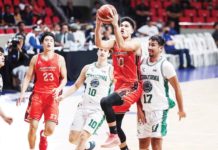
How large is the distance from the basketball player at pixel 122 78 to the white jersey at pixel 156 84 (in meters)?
0.16

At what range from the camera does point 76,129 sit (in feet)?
29.8

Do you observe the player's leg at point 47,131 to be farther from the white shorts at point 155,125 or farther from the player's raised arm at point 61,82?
the white shorts at point 155,125

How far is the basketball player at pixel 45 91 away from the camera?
925cm

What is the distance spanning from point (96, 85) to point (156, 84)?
3.87 feet

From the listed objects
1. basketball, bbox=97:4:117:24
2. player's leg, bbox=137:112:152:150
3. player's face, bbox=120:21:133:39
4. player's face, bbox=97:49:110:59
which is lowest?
player's leg, bbox=137:112:152:150

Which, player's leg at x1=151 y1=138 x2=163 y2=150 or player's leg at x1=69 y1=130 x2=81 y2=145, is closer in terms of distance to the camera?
player's leg at x1=151 y1=138 x2=163 y2=150

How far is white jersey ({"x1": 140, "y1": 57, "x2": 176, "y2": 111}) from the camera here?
817 centimetres

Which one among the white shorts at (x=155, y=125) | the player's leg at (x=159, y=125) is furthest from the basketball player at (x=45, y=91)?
the player's leg at (x=159, y=125)

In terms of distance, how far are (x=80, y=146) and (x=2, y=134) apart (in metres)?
3.29

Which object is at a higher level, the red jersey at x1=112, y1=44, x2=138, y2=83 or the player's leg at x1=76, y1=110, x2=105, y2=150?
the red jersey at x1=112, y1=44, x2=138, y2=83

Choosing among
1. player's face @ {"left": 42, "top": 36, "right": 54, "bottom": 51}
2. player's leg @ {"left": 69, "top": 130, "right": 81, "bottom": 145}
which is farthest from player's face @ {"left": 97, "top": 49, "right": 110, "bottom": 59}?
player's leg @ {"left": 69, "top": 130, "right": 81, "bottom": 145}

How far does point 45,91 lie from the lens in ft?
30.6

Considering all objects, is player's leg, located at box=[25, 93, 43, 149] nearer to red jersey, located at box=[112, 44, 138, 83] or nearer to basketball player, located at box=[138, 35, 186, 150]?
red jersey, located at box=[112, 44, 138, 83]

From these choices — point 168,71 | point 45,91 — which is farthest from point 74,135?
point 168,71
